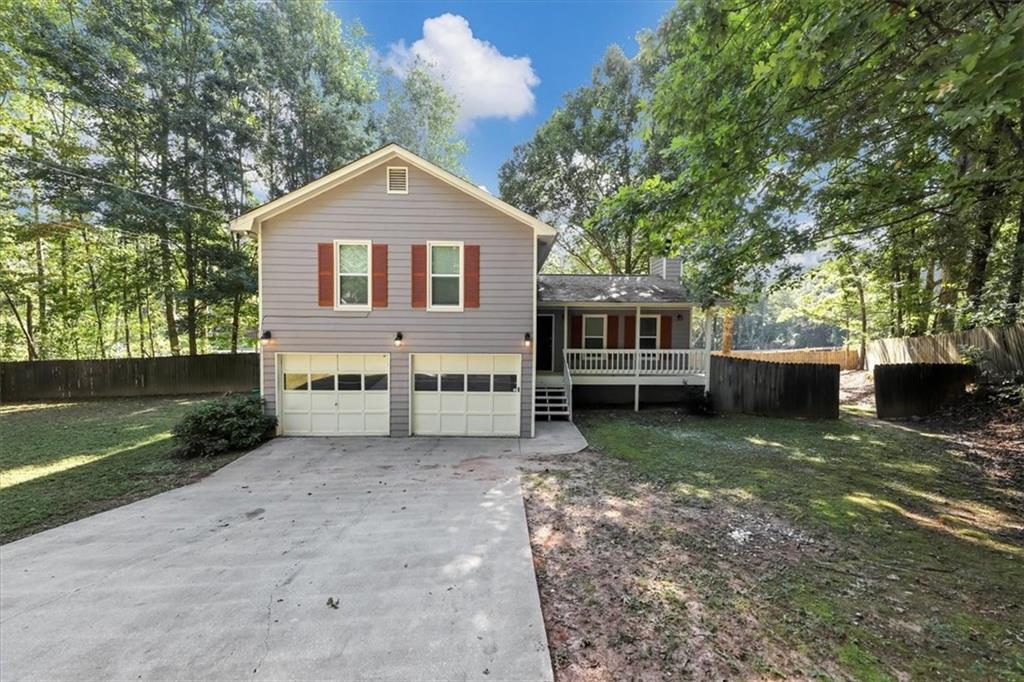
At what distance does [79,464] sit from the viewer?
736cm

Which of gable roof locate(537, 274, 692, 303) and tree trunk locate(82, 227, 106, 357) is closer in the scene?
gable roof locate(537, 274, 692, 303)

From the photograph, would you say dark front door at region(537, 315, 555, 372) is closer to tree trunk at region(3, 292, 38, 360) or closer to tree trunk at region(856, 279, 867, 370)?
tree trunk at region(856, 279, 867, 370)

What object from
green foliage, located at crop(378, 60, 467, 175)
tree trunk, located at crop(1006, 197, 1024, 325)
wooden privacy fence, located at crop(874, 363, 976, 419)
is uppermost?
green foliage, located at crop(378, 60, 467, 175)

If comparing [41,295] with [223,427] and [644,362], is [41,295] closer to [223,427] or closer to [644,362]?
[223,427]

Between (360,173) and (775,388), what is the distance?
471 inches

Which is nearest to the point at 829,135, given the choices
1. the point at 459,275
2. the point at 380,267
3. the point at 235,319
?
the point at 459,275

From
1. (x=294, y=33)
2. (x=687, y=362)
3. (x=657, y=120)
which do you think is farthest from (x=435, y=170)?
(x=294, y=33)

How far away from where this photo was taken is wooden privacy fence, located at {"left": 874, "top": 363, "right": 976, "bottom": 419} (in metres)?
10.2

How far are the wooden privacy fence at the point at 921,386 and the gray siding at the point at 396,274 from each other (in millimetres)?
9699

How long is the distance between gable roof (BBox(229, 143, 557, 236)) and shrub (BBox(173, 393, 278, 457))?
3.92m

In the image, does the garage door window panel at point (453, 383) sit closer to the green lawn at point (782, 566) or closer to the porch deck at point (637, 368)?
the porch deck at point (637, 368)

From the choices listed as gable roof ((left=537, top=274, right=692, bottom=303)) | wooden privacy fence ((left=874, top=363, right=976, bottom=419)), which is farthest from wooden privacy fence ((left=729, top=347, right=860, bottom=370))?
wooden privacy fence ((left=874, top=363, right=976, bottom=419))

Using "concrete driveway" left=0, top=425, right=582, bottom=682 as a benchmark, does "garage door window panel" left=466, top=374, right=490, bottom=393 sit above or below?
above

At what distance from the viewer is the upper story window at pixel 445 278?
9195 mm
